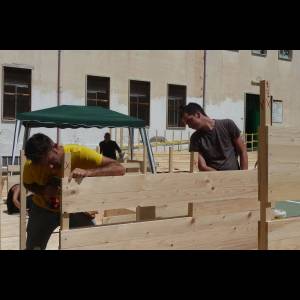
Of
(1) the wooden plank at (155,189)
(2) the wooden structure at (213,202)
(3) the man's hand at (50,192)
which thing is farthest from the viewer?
(3) the man's hand at (50,192)

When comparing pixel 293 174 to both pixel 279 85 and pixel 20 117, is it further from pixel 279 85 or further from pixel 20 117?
pixel 279 85

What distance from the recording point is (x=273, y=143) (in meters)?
3.25

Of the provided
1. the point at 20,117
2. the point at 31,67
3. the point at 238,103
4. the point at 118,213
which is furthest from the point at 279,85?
the point at 118,213

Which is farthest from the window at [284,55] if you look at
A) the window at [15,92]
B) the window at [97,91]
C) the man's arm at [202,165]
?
the man's arm at [202,165]

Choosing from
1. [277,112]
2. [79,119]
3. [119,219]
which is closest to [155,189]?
[119,219]

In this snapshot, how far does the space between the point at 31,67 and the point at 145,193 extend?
16652 mm

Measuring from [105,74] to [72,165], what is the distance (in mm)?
17213

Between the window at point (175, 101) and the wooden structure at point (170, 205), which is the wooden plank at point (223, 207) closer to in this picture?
the wooden structure at point (170, 205)

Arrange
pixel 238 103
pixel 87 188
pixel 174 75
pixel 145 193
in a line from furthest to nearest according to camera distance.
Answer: pixel 238 103 < pixel 174 75 < pixel 145 193 < pixel 87 188

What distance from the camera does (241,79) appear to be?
2541 cm

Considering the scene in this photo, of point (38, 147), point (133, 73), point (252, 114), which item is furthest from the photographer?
point (252, 114)

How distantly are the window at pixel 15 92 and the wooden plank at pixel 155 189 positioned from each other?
1611 centimetres

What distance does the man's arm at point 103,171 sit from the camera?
2820 mm

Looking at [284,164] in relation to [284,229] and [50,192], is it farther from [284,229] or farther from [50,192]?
[50,192]
